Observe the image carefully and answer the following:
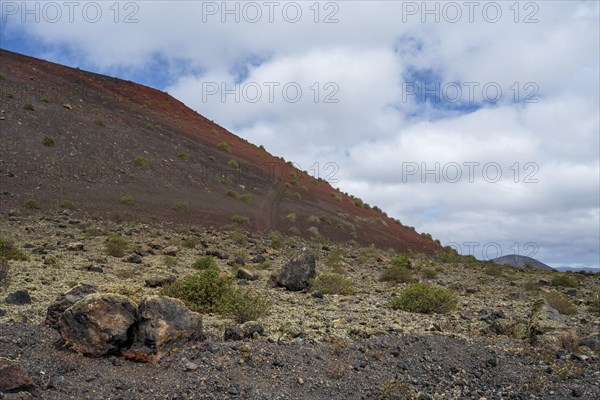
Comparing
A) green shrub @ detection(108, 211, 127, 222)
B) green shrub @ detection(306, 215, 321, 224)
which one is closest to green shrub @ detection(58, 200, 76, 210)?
green shrub @ detection(108, 211, 127, 222)

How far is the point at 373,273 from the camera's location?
77.9 feet

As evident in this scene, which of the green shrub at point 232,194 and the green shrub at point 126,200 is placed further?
the green shrub at point 232,194

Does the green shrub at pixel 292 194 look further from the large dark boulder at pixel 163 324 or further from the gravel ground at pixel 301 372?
the large dark boulder at pixel 163 324

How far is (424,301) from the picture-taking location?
1341 centimetres

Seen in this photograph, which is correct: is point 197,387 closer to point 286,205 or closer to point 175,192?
point 175,192

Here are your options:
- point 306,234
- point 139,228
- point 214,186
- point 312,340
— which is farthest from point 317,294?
point 214,186

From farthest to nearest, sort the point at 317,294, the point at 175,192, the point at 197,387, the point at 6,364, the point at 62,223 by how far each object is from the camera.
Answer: the point at 175,192, the point at 62,223, the point at 317,294, the point at 197,387, the point at 6,364

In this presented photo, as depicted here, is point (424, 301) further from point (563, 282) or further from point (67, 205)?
point (67, 205)

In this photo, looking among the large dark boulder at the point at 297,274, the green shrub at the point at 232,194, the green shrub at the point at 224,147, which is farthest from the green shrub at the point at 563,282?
the green shrub at the point at 224,147

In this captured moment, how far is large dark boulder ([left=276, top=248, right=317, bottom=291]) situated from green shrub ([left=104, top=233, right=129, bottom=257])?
7607mm

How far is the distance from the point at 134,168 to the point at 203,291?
28.3 m

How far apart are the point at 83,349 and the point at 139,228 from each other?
2066 cm

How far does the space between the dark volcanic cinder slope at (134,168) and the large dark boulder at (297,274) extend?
53.0ft

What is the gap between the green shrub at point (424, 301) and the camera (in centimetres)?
1338
